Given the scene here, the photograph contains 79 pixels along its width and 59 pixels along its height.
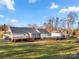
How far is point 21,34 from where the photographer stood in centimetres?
5638

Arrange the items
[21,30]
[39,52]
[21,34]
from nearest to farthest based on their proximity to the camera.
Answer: [39,52]
[21,34]
[21,30]

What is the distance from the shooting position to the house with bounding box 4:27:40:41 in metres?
52.9

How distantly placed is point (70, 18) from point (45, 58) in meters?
66.4

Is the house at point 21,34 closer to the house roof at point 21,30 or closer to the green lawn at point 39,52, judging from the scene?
the house roof at point 21,30

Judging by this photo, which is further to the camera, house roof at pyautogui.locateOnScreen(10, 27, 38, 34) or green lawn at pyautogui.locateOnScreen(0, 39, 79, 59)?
house roof at pyautogui.locateOnScreen(10, 27, 38, 34)

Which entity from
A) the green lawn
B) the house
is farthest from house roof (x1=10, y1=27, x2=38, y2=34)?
the green lawn

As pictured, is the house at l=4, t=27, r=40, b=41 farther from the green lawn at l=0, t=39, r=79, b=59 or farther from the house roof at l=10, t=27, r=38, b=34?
the green lawn at l=0, t=39, r=79, b=59

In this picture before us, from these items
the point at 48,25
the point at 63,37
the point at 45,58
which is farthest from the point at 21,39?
the point at 48,25

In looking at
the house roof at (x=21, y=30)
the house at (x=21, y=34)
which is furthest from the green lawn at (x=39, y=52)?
the house roof at (x=21, y=30)

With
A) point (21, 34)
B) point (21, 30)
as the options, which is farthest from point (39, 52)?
point (21, 30)

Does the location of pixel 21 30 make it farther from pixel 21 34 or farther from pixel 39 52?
pixel 39 52

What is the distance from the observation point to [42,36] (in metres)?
62.1

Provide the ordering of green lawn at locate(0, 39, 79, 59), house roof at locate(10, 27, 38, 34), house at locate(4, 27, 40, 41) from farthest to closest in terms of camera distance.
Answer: house roof at locate(10, 27, 38, 34), house at locate(4, 27, 40, 41), green lawn at locate(0, 39, 79, 59)

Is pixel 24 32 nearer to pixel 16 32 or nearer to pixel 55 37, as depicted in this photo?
pixel 16 32
